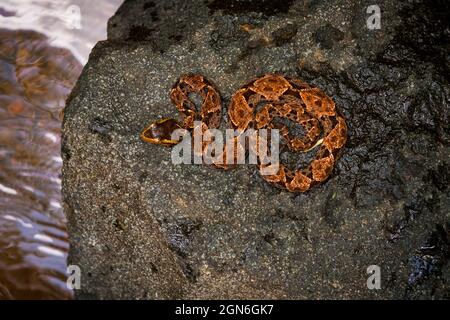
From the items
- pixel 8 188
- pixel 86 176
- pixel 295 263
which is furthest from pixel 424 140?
pixel 8 188

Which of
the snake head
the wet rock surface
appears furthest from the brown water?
the snake head

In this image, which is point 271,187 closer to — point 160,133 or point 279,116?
point 279,116

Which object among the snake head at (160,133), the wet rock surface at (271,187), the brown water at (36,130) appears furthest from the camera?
the brown water at (36,130)

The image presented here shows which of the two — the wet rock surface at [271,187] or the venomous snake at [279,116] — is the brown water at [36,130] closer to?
the wet rock surface at [271,187]

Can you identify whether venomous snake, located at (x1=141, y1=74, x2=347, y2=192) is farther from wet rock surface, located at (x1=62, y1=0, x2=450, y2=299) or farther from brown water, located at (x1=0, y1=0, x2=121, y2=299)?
brown water, located at (x1=0, y1=0, x2=121, y2=299)

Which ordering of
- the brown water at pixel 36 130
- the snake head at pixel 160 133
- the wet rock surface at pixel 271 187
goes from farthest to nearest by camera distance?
the brown water at pixel 36 130
the snake head at pixel 160 133
the wet rock surface at pixel 271 187

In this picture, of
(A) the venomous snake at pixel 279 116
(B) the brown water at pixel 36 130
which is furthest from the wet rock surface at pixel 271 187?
(B) the brown water at pixel 36 130
